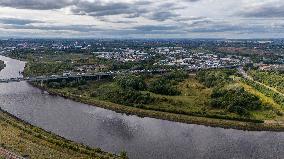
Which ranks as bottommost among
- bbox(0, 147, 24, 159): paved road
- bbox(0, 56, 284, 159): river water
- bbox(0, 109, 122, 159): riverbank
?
bbox(0, 56, 284, 159): river water

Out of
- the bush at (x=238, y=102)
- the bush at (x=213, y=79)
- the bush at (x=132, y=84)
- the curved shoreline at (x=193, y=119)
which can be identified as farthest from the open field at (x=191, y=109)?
the bush at (x=213, y=79)

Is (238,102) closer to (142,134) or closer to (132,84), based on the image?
(142,134)

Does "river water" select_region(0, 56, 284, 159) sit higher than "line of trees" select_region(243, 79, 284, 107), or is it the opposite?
"line of trees" select_region(243, 79, 284, 107)

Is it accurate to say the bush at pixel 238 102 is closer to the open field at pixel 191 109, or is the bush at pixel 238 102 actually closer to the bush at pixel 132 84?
the open field at pixel 191 109

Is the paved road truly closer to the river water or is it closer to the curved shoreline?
the river water

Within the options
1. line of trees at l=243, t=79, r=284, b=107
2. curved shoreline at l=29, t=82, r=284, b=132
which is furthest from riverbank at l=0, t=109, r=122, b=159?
line of trees at l=243, t=79, r=284, b=107

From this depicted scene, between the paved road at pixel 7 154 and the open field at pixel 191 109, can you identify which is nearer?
the paved road at pixel 7 154

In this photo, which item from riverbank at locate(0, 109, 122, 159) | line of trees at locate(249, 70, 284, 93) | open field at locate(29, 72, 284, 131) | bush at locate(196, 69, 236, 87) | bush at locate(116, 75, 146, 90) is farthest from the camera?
bush at locate(196, 69, 236, 87)
